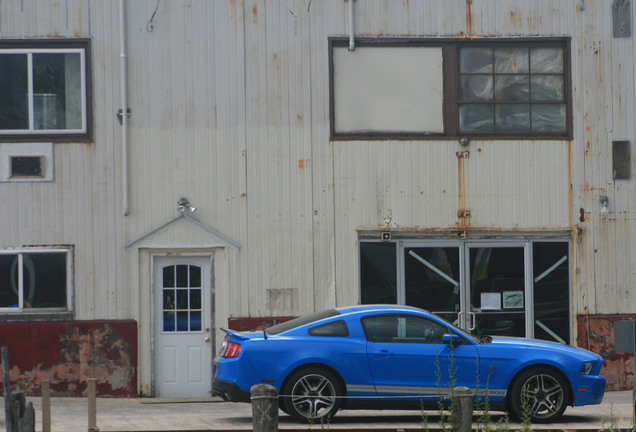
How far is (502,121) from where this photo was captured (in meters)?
17.3

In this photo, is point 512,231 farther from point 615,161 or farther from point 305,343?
point 305,343

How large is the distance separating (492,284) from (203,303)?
482 centimetres

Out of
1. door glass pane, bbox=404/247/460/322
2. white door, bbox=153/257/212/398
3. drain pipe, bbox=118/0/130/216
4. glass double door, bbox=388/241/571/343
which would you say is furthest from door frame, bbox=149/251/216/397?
door glass pane, bbox=404/247/460/322

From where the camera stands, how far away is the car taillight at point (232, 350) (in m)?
12.4

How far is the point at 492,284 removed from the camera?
1714 centimetres

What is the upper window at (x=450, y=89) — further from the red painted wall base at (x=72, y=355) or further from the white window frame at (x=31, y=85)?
the red painted wall base at (x=72, y=355)

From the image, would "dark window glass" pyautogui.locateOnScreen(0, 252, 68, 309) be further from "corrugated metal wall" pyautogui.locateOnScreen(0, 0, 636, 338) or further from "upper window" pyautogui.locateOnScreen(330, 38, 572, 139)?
"upper window" pyautogui.locateOnScreen(330, 38, 572, 139)

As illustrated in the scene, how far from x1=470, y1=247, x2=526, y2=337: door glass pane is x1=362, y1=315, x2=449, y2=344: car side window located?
453 centimetres

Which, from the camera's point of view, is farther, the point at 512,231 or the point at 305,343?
the point at 512,231

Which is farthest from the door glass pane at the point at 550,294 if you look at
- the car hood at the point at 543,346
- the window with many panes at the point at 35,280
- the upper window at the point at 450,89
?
the window with many panes at the point at 35,280

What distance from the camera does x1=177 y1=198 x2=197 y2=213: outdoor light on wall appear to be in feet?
54.7

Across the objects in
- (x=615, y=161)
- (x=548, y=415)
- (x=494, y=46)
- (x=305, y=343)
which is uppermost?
(x=494, y=46)

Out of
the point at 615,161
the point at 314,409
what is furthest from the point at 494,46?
the point at 314,409

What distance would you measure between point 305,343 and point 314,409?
796 mm
